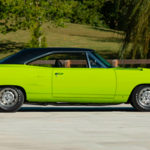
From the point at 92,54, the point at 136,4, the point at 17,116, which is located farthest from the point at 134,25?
the point at 17,116

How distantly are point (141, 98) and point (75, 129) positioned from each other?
273cm

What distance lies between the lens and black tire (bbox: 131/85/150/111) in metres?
9.79

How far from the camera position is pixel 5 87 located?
958 centimetres

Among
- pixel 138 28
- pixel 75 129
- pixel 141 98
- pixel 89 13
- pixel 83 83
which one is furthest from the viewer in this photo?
pixel 89 13

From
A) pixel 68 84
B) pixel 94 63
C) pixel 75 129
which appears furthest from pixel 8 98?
pixel 75 129

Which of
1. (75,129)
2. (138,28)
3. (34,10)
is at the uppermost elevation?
(34,10)

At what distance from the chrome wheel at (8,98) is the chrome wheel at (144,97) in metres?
2.77

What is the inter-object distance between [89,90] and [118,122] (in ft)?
4.73

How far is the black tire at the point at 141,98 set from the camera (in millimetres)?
9789

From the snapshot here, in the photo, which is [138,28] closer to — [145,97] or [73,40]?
[145,97]

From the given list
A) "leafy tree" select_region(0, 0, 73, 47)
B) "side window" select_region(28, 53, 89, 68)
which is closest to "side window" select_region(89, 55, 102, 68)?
"side window" select_region(28, 53, 89, 68)

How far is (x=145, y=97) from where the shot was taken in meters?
9.85

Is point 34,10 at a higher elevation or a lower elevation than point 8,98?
higher

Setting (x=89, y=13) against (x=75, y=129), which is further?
(x=89, y=13)
